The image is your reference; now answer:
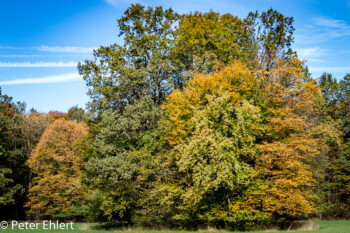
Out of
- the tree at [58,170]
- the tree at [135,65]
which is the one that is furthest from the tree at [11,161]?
the tree at [135,65]

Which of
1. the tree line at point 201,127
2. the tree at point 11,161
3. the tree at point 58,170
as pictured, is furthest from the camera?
the tree at point 11,161

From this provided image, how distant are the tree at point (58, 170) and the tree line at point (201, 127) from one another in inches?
22.3

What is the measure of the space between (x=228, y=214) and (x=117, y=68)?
16.2 m

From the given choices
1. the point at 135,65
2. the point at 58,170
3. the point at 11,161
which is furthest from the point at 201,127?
the point at 11,161

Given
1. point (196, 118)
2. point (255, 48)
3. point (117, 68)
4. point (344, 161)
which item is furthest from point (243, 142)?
point (344, 161)

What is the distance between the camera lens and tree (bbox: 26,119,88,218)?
36500 millimetres

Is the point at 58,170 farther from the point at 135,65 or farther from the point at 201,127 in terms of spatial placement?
the point at 201,127

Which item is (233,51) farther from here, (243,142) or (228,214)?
(228,214)

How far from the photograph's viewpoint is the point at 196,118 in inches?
834

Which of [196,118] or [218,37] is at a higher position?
[218,37]

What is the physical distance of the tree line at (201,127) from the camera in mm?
21000

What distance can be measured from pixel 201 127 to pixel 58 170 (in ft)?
80.3

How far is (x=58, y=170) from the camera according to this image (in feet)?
124

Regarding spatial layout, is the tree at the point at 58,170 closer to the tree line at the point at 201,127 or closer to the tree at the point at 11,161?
the tree line at the point at 201,127
